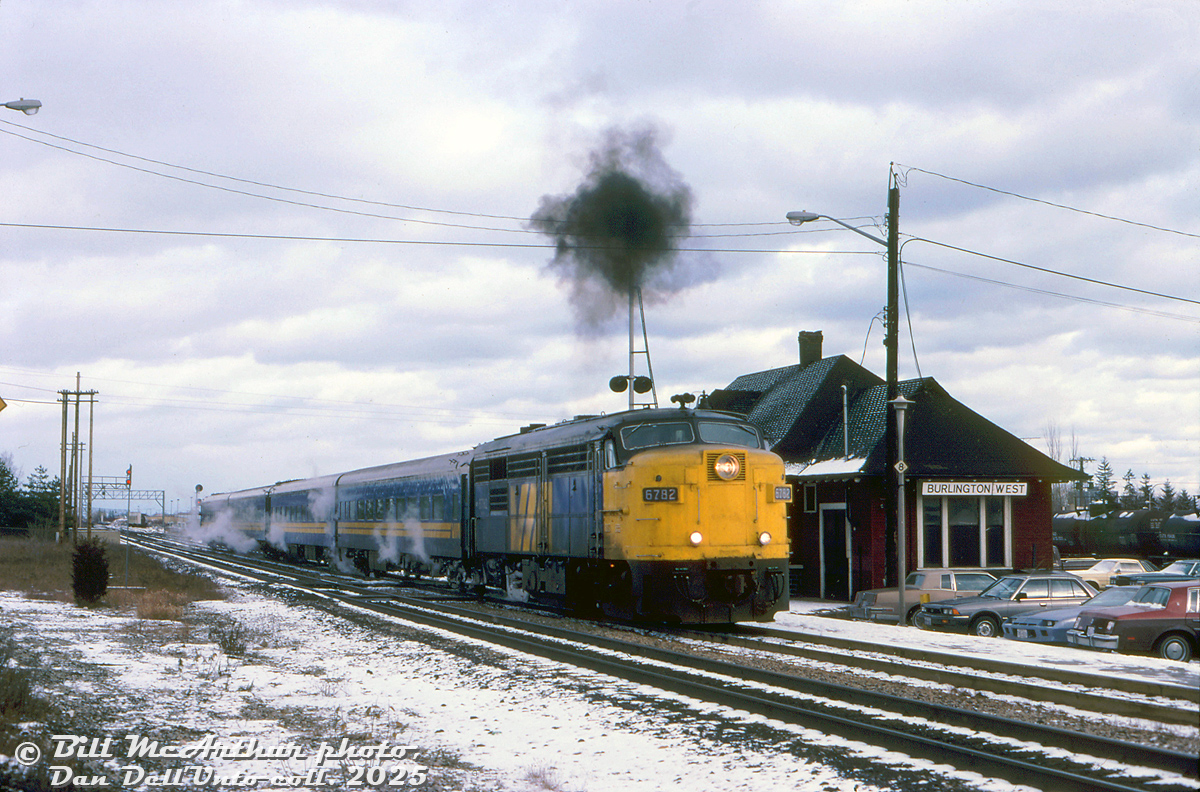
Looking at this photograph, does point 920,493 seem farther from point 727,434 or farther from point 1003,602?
point 727,434

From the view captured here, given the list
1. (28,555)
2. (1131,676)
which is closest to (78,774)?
(1131,676)

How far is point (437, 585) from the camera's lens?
2953 cm

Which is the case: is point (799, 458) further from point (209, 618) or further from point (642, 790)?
point (642, 790)

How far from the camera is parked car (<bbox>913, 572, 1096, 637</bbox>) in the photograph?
19875mm

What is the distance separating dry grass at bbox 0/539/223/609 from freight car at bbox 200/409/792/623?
6.64m

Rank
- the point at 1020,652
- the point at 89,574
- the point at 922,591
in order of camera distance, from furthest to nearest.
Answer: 1. the point at 922,591
2. the point at 89,574
3. the point at 1020,652

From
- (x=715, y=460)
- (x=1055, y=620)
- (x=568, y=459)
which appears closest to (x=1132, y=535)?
(x=1055, y=620)

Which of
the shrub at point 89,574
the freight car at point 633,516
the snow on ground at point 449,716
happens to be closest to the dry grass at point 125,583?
the shrub at point 89,574

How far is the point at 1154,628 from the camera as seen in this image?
50.1 ft

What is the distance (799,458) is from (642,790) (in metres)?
25.2

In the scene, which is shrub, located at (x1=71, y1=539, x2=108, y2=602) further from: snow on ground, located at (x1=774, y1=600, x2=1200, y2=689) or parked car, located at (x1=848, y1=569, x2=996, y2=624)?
parked car, located at (x1=848, y1=569, x2=996, y2=624)

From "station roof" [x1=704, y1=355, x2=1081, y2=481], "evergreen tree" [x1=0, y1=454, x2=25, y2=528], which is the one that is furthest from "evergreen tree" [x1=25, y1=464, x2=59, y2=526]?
"station roof" [x1=704, y1=355, x2=1081, y2=481]

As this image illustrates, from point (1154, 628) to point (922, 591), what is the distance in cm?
781

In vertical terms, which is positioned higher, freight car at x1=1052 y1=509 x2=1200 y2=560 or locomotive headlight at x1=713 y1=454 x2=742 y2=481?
locomotive headlight at x1=713 y1=454 x2=742 y2=481
